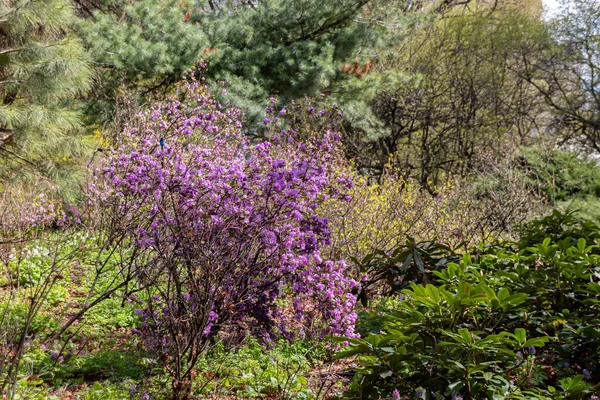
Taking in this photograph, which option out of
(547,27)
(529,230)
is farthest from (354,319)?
(547,27)

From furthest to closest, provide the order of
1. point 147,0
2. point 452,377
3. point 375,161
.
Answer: point 375,161 → point 147,0 → point 452,377

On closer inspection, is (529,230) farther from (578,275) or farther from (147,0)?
(147,0)

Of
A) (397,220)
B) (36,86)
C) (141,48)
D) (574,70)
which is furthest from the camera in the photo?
(574,70)

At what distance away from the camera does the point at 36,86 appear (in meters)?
8.27

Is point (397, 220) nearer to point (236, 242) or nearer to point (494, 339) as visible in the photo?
point (236, 242)

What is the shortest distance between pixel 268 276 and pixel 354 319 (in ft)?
2.21

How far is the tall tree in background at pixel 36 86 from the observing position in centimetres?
815

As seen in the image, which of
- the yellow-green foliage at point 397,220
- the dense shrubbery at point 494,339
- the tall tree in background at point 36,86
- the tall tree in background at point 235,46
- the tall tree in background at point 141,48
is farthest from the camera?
the tall tree in background at point 235,46

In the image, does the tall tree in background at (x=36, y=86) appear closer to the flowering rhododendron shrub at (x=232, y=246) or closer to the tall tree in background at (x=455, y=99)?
the flowering rhododendron shrub at (x=232, y=246)

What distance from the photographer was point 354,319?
3664 millimetres

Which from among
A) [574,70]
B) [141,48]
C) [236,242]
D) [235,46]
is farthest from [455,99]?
[236,242]

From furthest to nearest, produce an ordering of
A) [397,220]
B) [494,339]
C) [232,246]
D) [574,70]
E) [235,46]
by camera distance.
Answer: [574,70] < [235,46] < [397,220] < [232,246] < [494,339]

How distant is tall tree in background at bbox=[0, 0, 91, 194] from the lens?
26.7 ft

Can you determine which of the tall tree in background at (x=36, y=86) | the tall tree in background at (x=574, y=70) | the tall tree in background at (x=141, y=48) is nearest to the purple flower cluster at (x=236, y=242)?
the tall tree in background at (x=36, y=86)
